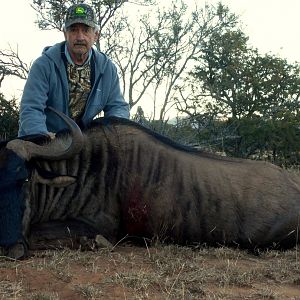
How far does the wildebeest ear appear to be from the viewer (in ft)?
12.3

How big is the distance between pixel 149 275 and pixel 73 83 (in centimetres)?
219

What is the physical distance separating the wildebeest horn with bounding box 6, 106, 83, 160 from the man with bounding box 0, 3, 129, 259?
326mm

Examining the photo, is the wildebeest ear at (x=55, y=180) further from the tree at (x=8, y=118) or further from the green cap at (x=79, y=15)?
the tree at (x=8, y=118)

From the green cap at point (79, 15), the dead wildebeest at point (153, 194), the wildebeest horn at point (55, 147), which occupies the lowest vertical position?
the dead wildebeest at point (153, 194)

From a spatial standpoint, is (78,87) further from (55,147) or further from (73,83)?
(55,147)

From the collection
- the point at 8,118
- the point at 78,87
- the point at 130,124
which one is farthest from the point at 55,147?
the point at 8,118

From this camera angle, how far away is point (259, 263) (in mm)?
3717

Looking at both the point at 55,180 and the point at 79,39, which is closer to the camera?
the point at 55,180

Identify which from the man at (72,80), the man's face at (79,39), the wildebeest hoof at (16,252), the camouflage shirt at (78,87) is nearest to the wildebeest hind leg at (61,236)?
the wildebeest hoof at (16,252)

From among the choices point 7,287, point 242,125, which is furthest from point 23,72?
point 7,287

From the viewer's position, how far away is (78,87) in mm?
4848

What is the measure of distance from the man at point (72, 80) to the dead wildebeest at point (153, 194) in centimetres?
52

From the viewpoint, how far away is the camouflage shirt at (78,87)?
480 cm

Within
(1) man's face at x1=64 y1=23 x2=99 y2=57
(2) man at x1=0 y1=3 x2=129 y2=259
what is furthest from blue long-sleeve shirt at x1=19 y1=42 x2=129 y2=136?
(1) man's face at x1=64 y1=23 x2=99 y2=57
